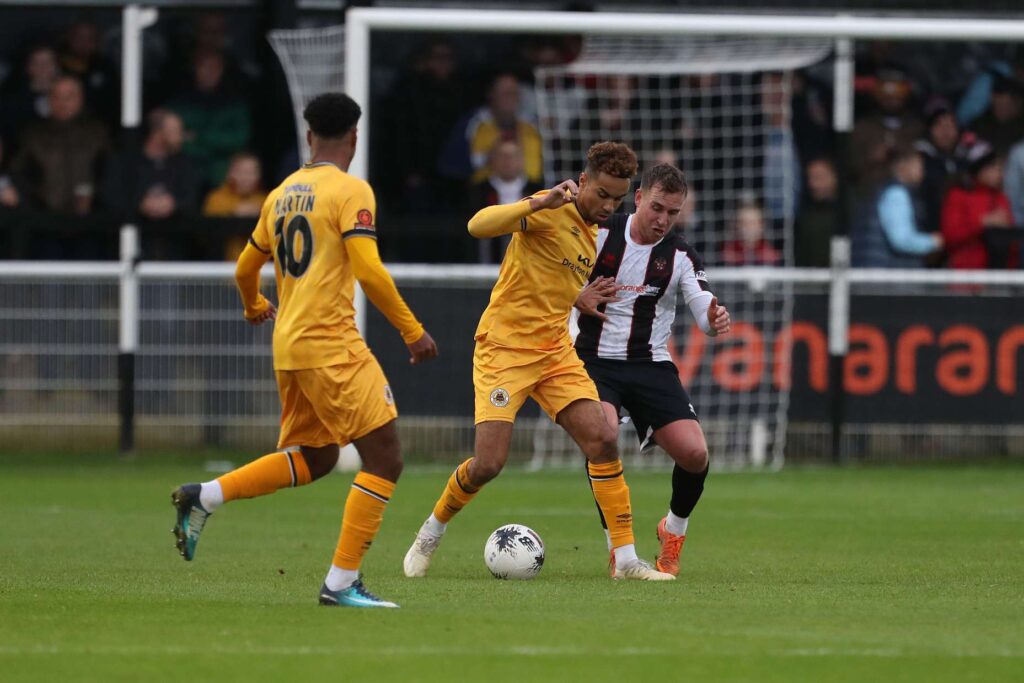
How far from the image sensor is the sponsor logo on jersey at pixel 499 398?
881cm

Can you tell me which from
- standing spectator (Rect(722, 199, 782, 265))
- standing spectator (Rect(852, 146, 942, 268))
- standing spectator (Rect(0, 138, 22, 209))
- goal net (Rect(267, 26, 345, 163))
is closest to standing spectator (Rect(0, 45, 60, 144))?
standing spectator (Rect(0, 138, 22, 209))

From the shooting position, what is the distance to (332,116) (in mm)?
7453

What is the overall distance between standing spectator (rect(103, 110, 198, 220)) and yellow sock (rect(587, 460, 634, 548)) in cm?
850

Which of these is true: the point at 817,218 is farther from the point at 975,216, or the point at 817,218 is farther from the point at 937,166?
the point at 975,216

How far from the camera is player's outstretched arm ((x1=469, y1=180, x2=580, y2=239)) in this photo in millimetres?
8031

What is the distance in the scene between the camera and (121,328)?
1617 centimetres

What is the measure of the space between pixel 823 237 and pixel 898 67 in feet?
6.86

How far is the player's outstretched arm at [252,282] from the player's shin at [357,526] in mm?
1178

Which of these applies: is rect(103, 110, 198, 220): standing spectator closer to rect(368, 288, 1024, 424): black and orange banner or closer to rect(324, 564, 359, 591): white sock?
rect(368, 288, 1024, 424): black and orange banner

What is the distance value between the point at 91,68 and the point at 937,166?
7943 millimetres

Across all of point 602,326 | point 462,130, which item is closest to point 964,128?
point 462,130

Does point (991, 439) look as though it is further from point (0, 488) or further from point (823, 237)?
point (0, 488)

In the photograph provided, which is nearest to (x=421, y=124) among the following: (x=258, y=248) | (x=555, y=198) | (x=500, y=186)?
(x=500, y=186)

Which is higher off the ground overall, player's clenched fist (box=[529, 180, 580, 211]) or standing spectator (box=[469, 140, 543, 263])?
standing spectator (box=[469, 140, 543, 263])
